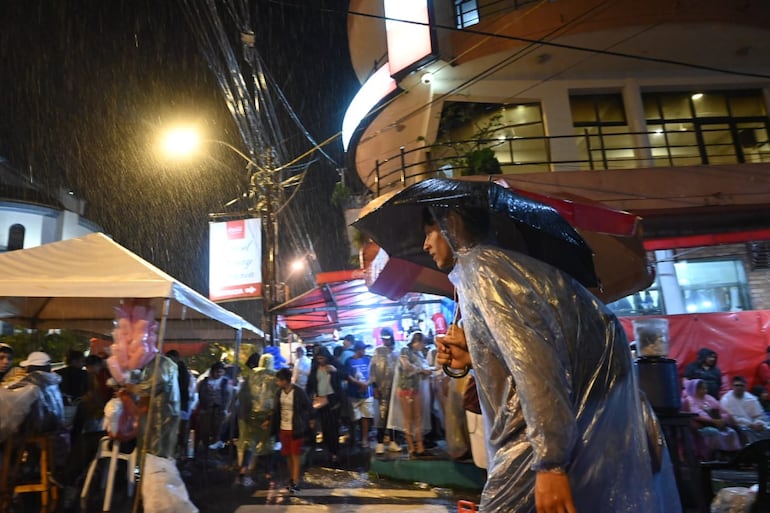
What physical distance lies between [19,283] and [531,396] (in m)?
6.44

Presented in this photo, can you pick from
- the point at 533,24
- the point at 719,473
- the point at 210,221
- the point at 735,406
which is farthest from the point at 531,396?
the point at 210,221

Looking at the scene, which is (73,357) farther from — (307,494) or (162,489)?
(307,494)

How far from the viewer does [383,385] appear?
9.15 m

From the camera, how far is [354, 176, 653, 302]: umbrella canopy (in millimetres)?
2154

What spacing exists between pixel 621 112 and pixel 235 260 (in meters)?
12.3

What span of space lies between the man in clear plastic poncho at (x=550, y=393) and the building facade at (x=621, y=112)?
367 inches

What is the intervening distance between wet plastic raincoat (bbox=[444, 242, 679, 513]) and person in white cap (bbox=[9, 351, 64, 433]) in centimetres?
605

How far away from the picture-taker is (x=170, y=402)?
566 centimetres

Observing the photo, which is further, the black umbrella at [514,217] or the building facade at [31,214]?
the building facade at [31,214]

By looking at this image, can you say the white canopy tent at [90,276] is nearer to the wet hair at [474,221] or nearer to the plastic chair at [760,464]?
the wet hair at [474,221]

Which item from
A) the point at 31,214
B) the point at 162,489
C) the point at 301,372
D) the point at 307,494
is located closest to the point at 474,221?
the point at 162,489

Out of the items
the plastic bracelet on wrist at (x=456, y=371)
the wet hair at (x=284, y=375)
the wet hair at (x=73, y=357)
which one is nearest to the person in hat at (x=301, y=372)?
the wet hair at (x=284, y=375)

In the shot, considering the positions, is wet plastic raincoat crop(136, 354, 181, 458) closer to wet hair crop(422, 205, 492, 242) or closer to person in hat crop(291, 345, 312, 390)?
person in hat crop(291, 345, 312, 390)

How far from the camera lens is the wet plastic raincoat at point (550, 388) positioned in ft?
4.97
